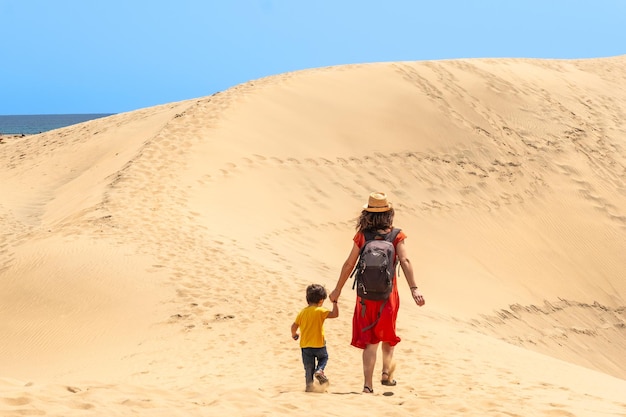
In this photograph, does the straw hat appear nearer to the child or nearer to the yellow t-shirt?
the child

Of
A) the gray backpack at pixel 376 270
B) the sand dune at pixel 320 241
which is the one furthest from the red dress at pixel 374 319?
the sand dune at pixel 320 241

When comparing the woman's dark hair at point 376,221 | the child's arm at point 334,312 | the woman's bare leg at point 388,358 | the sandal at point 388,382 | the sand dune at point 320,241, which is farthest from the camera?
the sand dune at point 320,241

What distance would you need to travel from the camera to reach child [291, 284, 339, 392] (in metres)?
6.54

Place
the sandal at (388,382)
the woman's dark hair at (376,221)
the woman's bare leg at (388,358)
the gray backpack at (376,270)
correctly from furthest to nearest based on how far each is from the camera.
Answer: the sandal at (388,382) → the woman's bare leg at (388,358) → the woman's dark hair at (376,221) → the gray backpack at (376,270)

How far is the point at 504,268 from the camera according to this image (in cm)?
1606

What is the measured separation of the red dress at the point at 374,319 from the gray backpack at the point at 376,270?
10cm

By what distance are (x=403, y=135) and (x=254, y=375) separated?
12974 mm

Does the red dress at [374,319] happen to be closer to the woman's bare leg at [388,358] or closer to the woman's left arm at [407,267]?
the woman's left arm at [407,267]

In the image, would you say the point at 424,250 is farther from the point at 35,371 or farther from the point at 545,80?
the point at 545,80

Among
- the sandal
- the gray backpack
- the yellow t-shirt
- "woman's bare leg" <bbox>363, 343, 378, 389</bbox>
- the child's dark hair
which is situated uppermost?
the gray backpack

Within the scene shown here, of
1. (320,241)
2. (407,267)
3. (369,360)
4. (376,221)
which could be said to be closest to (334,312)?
(369,360)

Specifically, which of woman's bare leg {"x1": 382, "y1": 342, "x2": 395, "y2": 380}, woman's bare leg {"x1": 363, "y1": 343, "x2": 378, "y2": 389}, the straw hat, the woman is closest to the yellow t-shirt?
the woman

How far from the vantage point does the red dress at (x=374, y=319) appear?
20.9 feet

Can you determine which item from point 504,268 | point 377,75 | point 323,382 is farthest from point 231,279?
point 377,75
